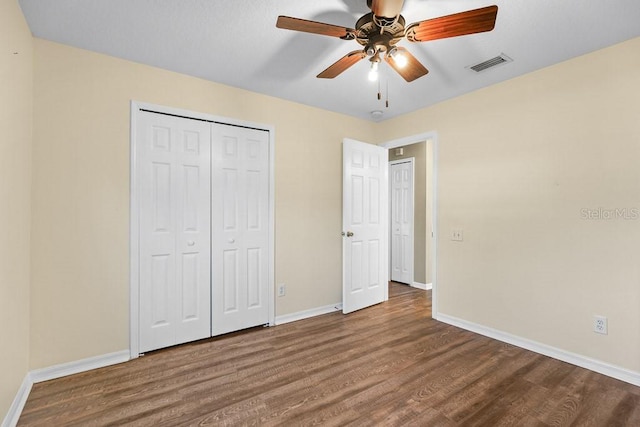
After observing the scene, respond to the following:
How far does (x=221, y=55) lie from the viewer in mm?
2438

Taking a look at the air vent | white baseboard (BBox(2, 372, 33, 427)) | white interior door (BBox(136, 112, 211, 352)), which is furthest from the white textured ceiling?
white baseboard (BBox(2, 372, 33, 427))

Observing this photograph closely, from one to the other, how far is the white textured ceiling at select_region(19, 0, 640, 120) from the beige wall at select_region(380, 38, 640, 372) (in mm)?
285

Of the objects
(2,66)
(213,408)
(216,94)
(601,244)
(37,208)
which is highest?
(216,94)

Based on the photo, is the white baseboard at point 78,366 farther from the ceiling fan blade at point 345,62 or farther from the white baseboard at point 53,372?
the ceiling fan blade at point 345,62

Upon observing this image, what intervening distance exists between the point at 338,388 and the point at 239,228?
1.72 m

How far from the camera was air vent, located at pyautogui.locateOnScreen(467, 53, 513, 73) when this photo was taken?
2.44 metres

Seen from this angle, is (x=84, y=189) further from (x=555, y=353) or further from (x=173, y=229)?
(x=555, y=353)

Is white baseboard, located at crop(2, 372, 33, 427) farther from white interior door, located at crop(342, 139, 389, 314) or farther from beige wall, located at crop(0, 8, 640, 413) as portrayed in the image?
white interior door, located at crop(342, 139, 389, 314)

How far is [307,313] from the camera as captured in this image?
11.6ft

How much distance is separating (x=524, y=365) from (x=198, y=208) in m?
3.07

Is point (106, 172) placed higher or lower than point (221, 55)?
lower

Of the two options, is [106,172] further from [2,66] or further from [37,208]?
[2,66]

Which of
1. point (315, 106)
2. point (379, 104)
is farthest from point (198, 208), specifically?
point (379, 104)

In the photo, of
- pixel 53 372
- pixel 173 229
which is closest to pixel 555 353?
pixel 173 229
